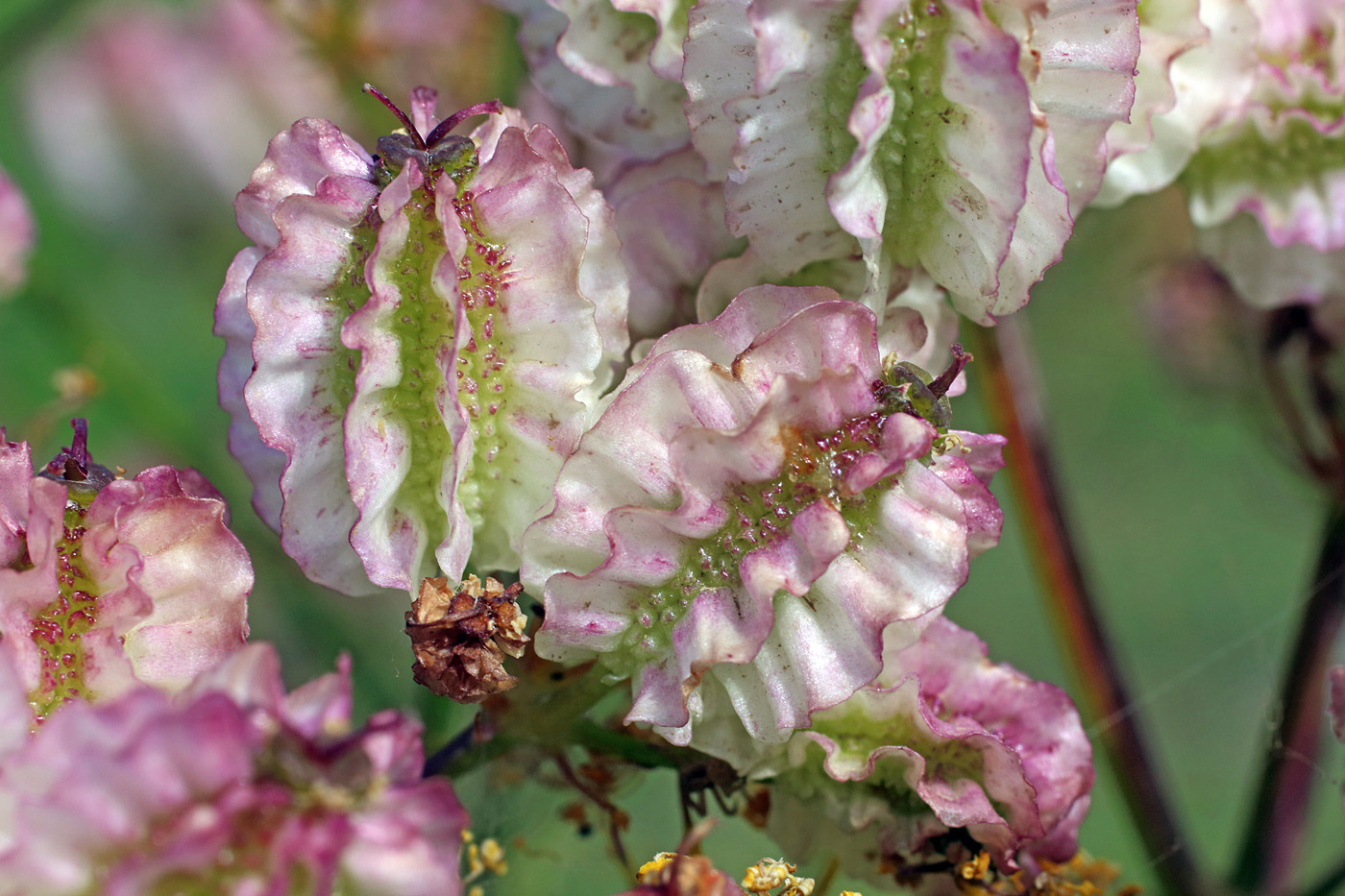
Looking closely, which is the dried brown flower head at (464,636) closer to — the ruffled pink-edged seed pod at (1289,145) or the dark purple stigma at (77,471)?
Answer: the dark purple stigma at (77,471)

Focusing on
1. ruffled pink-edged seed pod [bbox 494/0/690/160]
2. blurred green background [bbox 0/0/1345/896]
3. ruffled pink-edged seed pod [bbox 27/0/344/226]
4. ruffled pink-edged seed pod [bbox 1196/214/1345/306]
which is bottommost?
blurred green background [bbox 0/0/1345/896]

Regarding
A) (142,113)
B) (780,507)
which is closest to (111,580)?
(780,507)

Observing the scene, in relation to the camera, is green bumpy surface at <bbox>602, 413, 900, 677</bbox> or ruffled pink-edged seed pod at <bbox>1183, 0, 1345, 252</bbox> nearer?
green bumpy surface at <bbox>602, 413, 900, 677</bbox>

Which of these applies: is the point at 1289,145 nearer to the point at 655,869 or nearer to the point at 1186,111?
the point at 1186,111

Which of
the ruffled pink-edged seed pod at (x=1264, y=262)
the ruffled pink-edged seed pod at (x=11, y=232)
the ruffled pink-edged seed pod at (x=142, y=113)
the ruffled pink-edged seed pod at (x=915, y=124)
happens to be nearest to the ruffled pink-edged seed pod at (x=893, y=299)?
the ruffled pink-edged seed pod at (x=915, y=124)

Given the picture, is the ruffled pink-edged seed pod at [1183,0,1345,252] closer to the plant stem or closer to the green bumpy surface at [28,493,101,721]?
the plant stem

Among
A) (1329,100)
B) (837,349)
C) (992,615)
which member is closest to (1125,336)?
(992,615)

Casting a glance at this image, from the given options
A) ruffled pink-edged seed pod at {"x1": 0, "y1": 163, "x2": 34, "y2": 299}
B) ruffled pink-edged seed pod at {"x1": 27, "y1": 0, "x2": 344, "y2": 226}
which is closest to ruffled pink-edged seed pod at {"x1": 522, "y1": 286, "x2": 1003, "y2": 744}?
ruffled pink-edged seed pod at {"x1": 0, "y1": 163, "x2": 34, "y2": 299}
